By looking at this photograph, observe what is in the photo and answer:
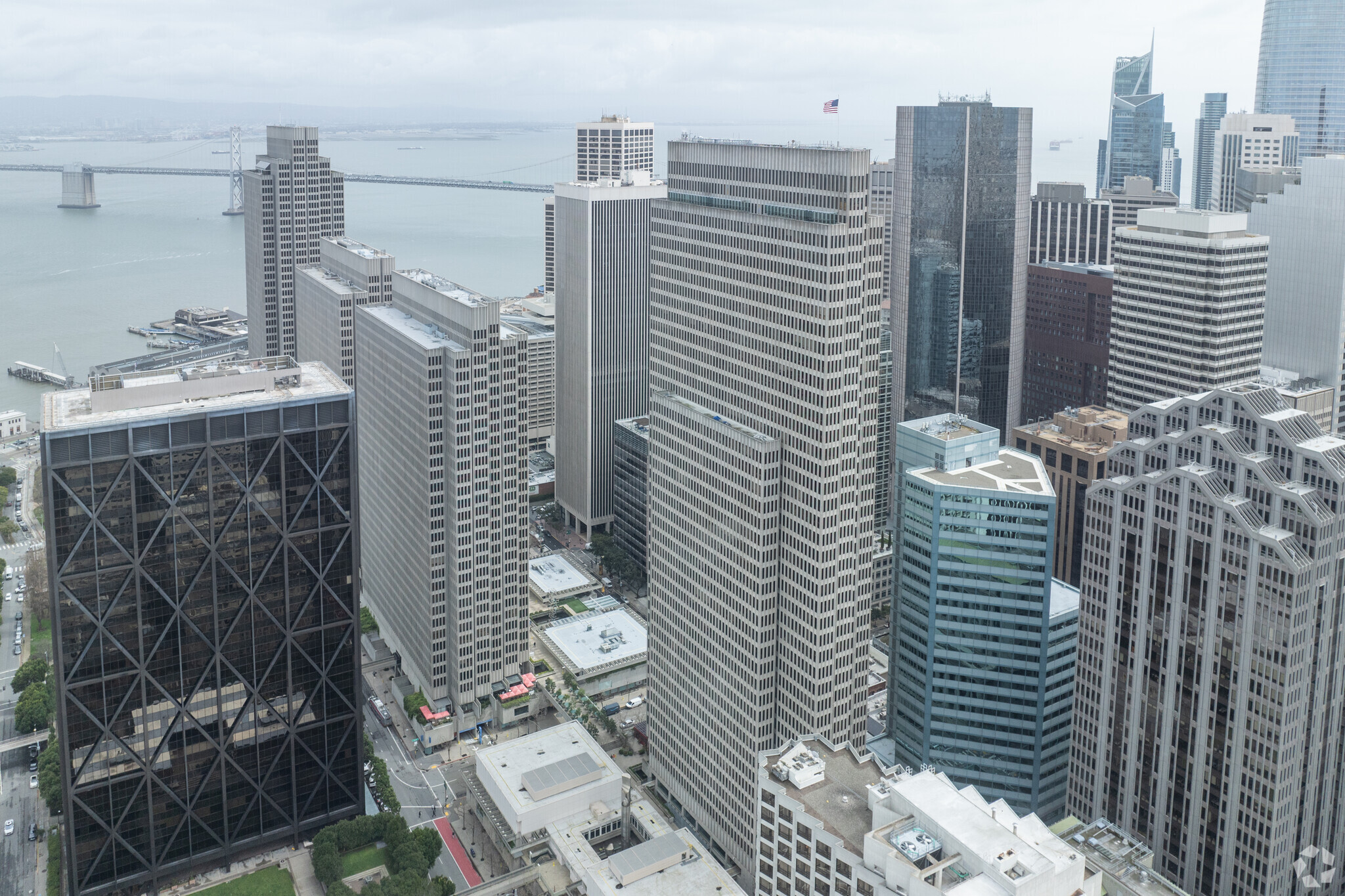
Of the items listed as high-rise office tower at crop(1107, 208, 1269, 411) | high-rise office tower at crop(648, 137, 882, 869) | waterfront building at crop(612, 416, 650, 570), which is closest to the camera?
high-rise office tower at crop(648, 137, 882, 869)

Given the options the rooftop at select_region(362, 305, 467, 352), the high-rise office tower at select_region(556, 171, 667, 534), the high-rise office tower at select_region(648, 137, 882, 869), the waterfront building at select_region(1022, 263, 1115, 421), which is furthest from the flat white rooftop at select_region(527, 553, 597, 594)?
the waterfront building at select_region(1022, 263, 1115, 421)

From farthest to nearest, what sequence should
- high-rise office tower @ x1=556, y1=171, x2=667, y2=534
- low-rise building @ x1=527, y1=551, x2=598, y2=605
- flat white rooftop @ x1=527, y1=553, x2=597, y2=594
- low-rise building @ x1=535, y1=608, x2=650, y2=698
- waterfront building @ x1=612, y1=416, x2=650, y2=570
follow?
high-rise office tower @ x1=556, y1=171, x2=667, y2=534, waterfront building @ x1=612, y1=416, x2=650, y2=570, flat white rooftop @ x1=527, y1=553, x2=597, y2=594, low-rise building @ x1=527, y1=551, x2=598, y2=605, low-rise building @ x1=535, y1=608, x2=650, y2=698

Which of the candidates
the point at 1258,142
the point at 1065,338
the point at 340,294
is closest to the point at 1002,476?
the point at 340,294

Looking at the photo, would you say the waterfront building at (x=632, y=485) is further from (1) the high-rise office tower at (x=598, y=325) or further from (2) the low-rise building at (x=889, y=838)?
(2) the low-rise building at (x=889, y=838)

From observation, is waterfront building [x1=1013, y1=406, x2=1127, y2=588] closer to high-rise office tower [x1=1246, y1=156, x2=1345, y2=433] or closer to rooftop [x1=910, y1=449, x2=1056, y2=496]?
high-rise office tower [x1=1246, y1=156, x2=1345, y2=433]

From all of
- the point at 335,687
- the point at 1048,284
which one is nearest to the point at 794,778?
the point at 335,687
